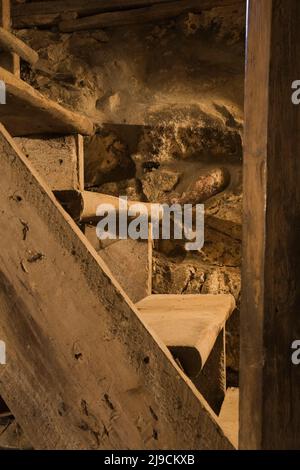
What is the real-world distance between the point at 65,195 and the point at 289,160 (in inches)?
20.2

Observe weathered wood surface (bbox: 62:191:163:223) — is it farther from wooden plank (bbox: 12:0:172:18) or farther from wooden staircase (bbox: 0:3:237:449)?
wooden plank (bbox: 12:0:172:18)

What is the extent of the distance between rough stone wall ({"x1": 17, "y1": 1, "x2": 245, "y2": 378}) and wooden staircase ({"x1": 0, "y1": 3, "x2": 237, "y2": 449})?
1351 millimetres

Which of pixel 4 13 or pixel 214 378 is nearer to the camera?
pixel 4 13

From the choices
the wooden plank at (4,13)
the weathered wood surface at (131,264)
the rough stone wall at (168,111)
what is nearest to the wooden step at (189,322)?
the weathered wood surface at (131,264)

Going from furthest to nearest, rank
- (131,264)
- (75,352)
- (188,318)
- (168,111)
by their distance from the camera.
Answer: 1. (168,111)
2. (131,264)
3. (188,318)
4. (75,352)

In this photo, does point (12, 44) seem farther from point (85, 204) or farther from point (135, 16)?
point (135, 16)

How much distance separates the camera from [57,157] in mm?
1543

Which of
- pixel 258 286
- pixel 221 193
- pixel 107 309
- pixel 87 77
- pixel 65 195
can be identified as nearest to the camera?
pixel 258 286

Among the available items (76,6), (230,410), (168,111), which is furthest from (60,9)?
(230,410)

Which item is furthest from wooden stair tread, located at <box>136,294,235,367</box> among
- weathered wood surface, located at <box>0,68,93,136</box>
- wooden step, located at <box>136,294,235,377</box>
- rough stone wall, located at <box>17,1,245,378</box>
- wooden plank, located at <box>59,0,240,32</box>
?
wooden plank, located at <box>59,0,240,32</box>

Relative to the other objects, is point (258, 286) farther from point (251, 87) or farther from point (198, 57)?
point (198, 57)

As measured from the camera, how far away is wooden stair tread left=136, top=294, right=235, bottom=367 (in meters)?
1.04

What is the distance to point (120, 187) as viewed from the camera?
2447mm

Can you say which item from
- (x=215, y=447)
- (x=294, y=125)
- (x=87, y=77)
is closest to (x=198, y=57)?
(x=87, y=77)
